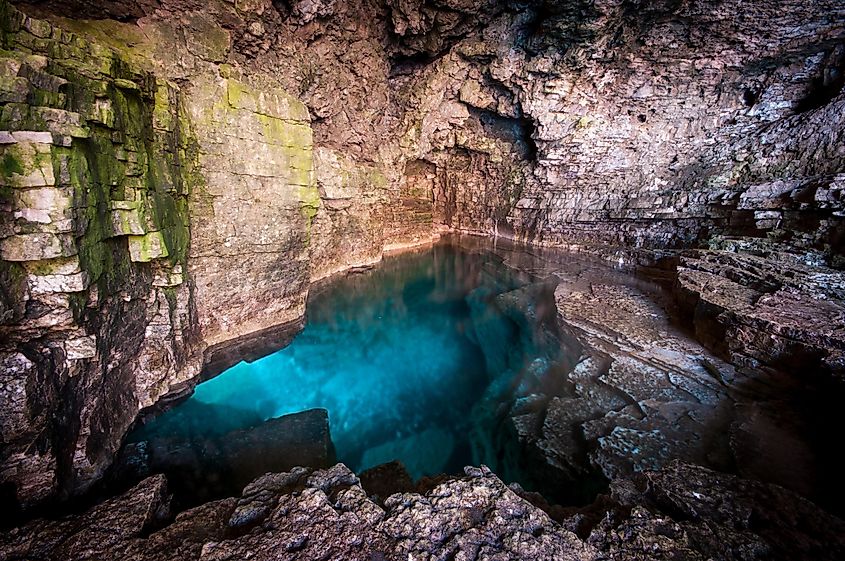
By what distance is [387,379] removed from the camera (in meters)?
7.13

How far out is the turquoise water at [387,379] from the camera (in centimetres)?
523

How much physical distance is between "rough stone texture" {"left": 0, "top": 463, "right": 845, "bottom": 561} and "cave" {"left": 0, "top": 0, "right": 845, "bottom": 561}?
21mm

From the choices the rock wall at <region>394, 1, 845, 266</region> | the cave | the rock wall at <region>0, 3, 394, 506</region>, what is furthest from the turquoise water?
the rock wall at <region>394, 1, 845, 266</region>

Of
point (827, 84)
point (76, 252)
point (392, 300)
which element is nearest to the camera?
point (76, 252)

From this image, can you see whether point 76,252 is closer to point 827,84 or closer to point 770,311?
point 770,311

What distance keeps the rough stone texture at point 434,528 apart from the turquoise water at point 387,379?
2445 mm

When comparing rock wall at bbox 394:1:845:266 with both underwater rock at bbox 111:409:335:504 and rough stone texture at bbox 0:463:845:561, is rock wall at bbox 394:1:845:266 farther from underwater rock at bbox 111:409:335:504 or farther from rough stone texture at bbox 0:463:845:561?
underwater rock at bbox 111:409:335:504

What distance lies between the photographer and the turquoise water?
17.2 ft

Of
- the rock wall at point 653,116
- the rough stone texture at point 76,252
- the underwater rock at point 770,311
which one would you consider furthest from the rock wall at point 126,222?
the underwater rock at point 770,311

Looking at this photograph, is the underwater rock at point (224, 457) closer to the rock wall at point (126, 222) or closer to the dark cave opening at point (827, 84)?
the rock wall at point (126, 222)

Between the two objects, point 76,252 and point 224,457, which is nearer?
point 76,252

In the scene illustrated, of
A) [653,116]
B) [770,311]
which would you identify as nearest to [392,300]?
[770,311]

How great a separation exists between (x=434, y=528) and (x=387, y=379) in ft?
16.3

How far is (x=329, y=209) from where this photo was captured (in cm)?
1192
